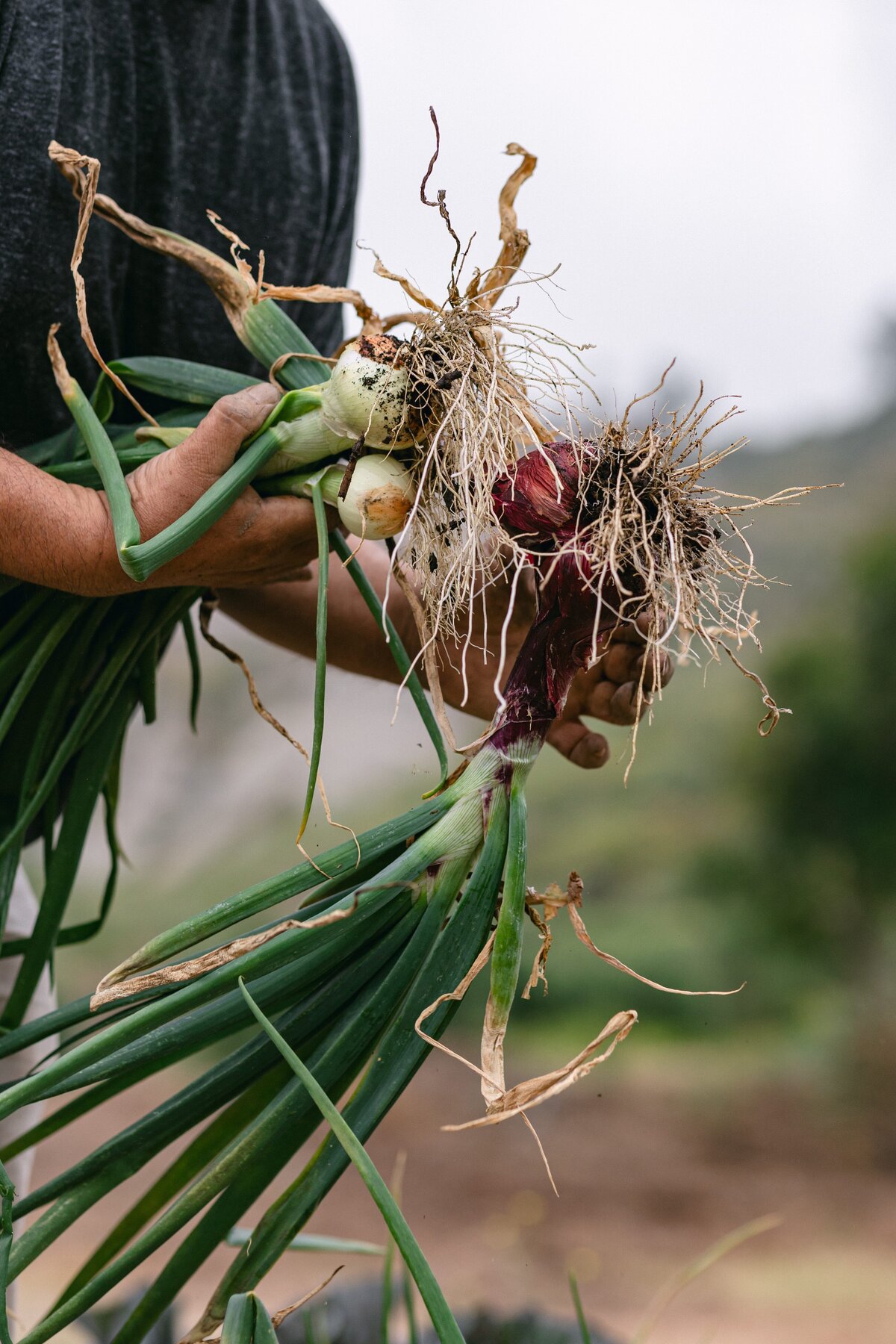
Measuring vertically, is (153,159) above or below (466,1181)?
above

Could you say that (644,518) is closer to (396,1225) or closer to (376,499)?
(376,499)

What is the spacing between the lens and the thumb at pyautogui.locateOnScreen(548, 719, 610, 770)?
0.76 m

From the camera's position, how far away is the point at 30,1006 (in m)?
0.86

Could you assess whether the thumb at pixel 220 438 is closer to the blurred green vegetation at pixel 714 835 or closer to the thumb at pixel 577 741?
the thumb at pixel 577 741

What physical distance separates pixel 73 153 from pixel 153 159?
0.68ft

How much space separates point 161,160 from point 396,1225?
0.70 metres

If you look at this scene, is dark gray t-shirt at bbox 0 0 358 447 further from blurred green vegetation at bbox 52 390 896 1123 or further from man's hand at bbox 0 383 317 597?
blurred green vegetation at bbox 52 390 896 1123

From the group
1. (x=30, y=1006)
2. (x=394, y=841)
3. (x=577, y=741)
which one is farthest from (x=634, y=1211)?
(x=394, y=841)

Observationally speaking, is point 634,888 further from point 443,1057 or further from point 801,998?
point 443,1057

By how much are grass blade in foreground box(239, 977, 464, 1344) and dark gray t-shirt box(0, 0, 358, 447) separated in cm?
51

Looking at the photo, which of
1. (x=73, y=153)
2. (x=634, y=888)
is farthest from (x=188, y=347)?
(x=634, y=888)

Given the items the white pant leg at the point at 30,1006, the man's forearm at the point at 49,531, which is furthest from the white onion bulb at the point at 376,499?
the white pant leg at the point at 30,1006

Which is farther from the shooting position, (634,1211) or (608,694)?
(634,1211)

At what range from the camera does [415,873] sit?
543 millimetres
